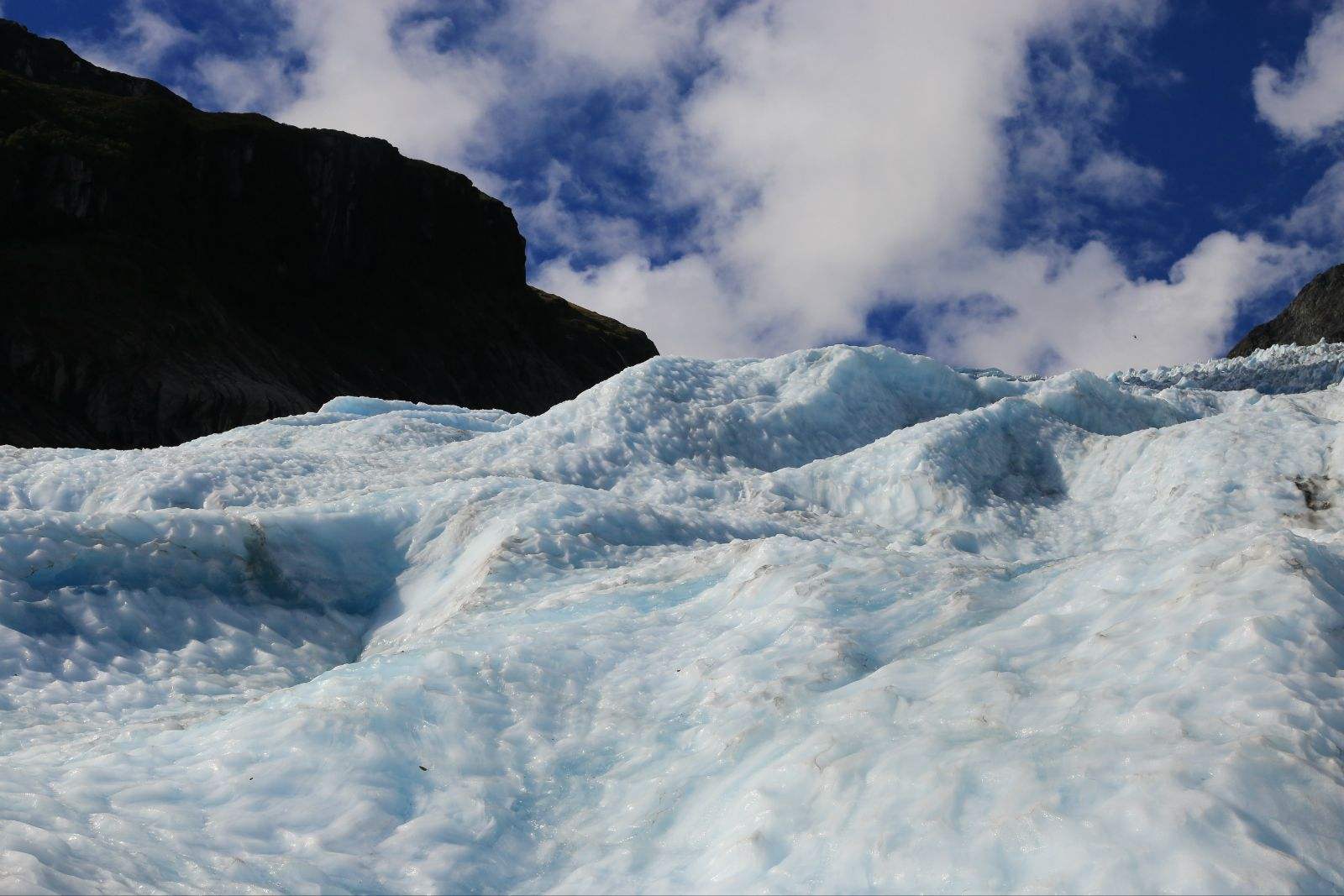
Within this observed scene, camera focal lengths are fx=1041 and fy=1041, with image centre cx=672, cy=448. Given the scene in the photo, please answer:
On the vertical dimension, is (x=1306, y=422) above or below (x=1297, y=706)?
above

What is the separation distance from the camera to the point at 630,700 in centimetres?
541

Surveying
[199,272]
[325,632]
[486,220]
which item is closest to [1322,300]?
[486,220]

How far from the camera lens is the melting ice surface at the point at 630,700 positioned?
3551 millimetres

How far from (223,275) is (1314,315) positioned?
75.1 metres

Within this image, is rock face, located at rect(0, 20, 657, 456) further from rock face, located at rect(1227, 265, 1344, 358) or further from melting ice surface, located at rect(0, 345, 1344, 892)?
rock face, located at rect(1227, 265, 1344, 358)

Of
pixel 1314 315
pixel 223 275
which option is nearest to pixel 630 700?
pixel 223 275

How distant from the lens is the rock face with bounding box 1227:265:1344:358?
7000 cm

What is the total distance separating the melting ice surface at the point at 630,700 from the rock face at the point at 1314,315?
7005 centimetres

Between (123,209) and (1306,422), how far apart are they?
219 feet

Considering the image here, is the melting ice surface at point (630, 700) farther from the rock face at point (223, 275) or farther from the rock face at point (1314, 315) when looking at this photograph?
the rock face at point (1314, 315)

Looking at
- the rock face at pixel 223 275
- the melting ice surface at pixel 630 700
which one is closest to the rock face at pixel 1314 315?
the rock face at pixel 223 275

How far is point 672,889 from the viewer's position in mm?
3762

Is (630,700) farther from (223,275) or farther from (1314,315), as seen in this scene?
(1314,315)

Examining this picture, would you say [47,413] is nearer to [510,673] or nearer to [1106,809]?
[510,673]
